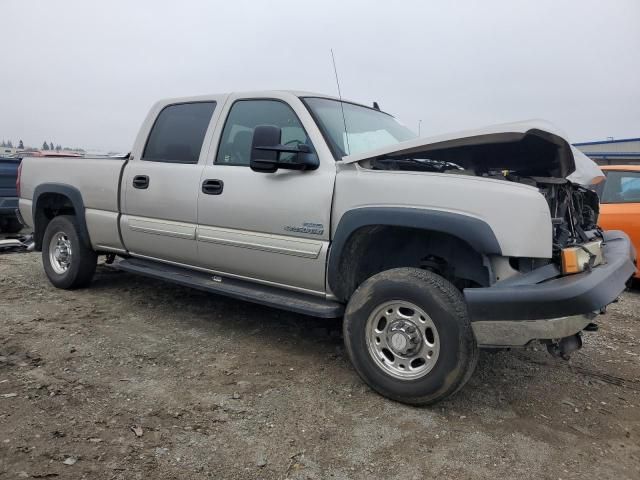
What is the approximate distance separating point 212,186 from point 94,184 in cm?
164

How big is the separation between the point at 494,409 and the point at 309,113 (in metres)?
2.35

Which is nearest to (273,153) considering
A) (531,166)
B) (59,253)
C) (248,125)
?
(248,125)

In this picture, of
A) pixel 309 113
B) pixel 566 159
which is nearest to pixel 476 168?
pixel 566 159

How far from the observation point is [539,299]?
8.44 ft

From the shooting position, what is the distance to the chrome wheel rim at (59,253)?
215 inches

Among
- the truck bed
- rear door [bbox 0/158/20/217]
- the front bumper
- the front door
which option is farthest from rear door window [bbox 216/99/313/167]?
rear door [bbox 0/158/20/217]

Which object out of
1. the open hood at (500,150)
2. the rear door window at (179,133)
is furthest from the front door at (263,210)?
the open hood at (500,150)

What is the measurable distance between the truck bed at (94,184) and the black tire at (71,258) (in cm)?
20

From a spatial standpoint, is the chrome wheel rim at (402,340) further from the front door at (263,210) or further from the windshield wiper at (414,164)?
the windshield wiper at (414,164)

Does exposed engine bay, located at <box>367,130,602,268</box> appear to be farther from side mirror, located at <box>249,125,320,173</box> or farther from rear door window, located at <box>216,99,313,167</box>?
rear door window, located at <box>216,99,313,167</box>

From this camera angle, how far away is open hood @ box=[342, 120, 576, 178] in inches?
111

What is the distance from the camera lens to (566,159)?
3297mm

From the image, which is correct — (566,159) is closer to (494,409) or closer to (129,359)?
(494,409)

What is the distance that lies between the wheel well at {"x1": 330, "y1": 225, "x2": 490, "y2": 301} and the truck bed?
2.50 metres
